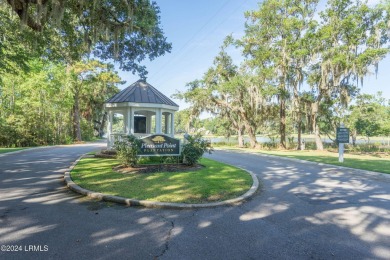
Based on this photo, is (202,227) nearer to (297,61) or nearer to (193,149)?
(193,149)

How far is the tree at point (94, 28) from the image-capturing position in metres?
7.43

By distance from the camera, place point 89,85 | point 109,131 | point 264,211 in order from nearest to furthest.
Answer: point 264,211 → point 109,131 → point 89,85

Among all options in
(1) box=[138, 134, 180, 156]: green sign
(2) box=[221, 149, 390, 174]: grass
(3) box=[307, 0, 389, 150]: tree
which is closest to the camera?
(1) box=[138, 134, 180, 156]: green sign

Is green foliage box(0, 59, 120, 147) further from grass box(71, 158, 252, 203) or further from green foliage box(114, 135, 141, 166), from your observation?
grass box(71, 158, 252, 203)

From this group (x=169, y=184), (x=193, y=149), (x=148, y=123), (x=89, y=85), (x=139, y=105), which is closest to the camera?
(x=169, y=184)

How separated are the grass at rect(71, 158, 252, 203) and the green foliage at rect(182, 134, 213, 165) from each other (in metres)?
0.98

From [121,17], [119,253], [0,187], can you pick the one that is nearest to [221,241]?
[119,253]

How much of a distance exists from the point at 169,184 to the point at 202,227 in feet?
9.65

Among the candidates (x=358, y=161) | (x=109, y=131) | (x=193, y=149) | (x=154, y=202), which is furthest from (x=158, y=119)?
(x=358, y=161)

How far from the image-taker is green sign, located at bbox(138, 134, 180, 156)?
382 inches

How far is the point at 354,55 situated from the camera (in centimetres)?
2153

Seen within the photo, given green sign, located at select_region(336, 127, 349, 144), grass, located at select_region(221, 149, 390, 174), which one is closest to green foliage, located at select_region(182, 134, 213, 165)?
grass, located at select_region(221, 149, 390, 174)

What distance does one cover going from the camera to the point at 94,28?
368 inches

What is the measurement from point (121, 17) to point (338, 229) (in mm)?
10436
